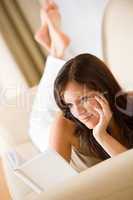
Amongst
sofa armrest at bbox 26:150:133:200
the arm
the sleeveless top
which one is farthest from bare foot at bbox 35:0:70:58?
sofa armrest at bbox 26:150:133:200

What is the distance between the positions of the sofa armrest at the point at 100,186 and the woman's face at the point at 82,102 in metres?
0.44

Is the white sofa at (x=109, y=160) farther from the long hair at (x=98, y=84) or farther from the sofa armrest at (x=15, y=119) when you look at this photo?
the long hair at (x=98, y=84)

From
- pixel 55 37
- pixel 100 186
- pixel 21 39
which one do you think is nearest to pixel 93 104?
pixel 100 186

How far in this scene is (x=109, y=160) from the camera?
3.59 feet

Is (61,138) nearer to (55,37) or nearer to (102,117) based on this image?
(102,117)

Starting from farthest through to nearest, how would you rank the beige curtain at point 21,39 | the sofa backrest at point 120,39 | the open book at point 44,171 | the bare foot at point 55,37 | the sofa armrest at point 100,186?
the beige curtain at point 21,39 < the bare foot at point 55,37 < the sofa backrest at point 120,39 < the open book at point 44,171 < the sofa armrest at point 100,186

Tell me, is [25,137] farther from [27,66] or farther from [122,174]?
[122,174]

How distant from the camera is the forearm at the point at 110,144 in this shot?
1.44m

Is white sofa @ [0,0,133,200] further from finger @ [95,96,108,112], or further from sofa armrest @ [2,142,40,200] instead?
finger @ [95,96,108,112]

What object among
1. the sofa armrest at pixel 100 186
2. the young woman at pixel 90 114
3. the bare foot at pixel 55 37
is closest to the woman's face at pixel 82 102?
the young woman at pixel 90 114

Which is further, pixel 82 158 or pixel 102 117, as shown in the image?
pixel 82 158

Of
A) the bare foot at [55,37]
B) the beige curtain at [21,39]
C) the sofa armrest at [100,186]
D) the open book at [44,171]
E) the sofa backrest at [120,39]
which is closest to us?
the sofa armrest at [100,186]

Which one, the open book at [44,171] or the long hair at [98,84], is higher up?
the long hair at [98,84]

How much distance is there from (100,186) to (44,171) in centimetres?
50
